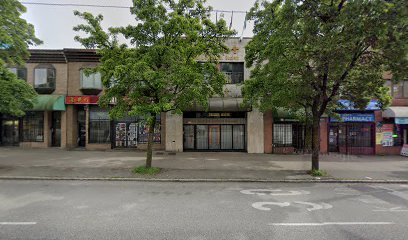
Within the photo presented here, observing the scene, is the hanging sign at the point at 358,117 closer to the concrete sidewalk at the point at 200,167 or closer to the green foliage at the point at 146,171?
the concrete sidewalk at the point at 200,167

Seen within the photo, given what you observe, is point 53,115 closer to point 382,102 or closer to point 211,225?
point 211,225

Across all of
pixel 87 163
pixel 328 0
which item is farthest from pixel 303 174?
pixel 87 163

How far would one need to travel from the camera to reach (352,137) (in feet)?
54.5

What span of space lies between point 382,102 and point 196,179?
9.94m

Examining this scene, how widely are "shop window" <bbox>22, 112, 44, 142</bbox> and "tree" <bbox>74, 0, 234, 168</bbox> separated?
10.3m

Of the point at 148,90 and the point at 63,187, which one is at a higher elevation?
the point at 148,90

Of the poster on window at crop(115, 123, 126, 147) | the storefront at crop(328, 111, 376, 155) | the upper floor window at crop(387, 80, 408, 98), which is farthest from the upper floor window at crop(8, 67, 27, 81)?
the upper floor window at crop(387, 80, 408, 98)

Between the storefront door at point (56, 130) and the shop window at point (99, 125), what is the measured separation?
8.99 feet

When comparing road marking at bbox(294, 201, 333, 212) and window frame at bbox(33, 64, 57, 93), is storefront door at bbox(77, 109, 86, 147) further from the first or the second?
road marking at bbox(294, 201, 333, 212)

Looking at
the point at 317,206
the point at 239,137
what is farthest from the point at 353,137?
the point at 317,206

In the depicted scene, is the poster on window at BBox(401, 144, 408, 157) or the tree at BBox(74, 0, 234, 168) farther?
the poster on window at BBox(401, 144, 408, 157)

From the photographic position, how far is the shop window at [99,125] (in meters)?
16.9

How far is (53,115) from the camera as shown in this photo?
56.9ft

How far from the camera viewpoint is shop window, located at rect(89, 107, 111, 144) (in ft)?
55.6
